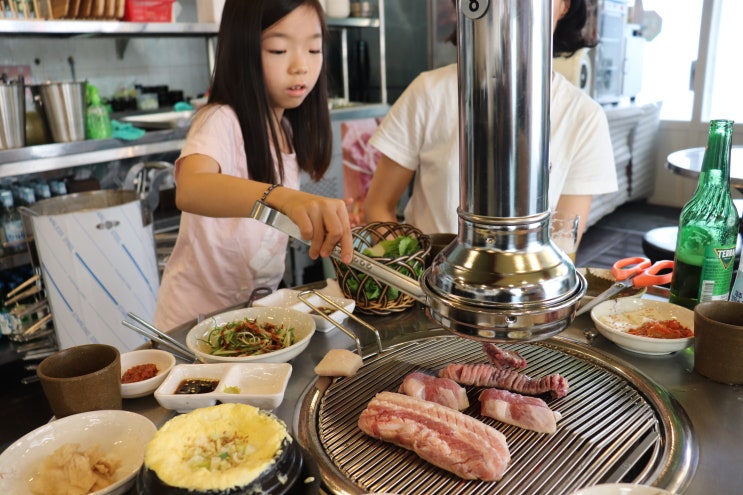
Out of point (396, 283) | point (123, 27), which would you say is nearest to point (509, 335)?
point (396, 283)

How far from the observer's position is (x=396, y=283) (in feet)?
2.70

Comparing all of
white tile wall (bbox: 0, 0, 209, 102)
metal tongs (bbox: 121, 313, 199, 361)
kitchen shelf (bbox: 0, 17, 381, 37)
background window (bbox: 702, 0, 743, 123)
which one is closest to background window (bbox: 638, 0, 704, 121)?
background window (bbox: 702, 0, 743, 123)

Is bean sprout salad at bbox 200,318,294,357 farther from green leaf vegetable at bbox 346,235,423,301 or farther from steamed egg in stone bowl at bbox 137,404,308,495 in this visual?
steamed egg in stone bowl at bbox 137,404,308,495

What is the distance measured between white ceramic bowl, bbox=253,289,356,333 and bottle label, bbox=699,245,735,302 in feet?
2.81

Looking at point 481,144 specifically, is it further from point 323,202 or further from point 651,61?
point 651,61

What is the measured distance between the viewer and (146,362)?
135 centimetres

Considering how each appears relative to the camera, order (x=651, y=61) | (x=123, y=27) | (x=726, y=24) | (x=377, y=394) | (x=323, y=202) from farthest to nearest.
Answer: (x=651, y=61)
(x=726, y=24)
(x=123, y=27)
(x=377, y=394)
(x=323, y=202)

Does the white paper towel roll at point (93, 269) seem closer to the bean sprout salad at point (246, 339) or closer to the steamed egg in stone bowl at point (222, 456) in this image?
the bean sprout salad at point (246, 339)

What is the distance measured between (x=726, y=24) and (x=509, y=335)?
276 inches

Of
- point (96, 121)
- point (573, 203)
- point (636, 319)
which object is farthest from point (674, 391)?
point (96, 121)

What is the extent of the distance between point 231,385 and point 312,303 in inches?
18.0

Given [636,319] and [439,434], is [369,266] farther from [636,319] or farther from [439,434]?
[636,319]

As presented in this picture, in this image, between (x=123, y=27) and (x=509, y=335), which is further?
(x=123, y=27)

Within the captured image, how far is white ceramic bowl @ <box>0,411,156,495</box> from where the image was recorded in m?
0.95
